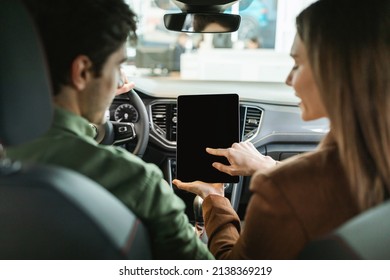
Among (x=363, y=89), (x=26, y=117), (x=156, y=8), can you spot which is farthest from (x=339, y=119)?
(x=156, y=8)

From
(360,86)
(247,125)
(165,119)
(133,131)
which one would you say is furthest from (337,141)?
(165,119)

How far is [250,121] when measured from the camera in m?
1.89

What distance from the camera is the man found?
95 centimetres

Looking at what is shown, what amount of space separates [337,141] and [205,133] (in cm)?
48

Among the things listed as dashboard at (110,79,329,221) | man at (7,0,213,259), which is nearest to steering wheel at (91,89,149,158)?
dashboard at (110,79,329,221)

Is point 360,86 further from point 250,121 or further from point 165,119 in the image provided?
point 165,119

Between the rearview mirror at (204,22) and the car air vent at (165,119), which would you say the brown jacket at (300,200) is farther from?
the car air vent at (165,119)

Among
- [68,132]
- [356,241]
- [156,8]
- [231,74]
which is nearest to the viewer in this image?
[356,241]

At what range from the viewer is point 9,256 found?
3.41 feet

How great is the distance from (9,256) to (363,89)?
0.80 m

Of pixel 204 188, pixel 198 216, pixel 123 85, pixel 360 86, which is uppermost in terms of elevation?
pixel 360 86

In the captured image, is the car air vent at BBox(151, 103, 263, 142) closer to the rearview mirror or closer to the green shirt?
the rearview mirror

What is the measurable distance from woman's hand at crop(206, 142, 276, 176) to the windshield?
0.26 metres
